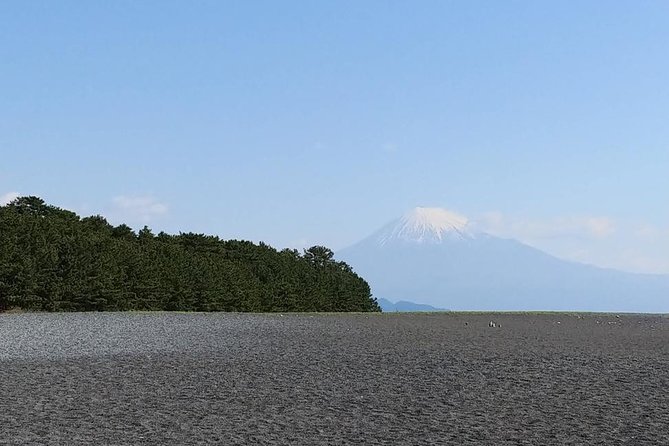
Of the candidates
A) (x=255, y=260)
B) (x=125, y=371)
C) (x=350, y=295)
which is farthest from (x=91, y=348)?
(x=350, y=295)

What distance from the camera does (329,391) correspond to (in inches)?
475

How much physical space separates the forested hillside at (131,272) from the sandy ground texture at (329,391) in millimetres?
16848

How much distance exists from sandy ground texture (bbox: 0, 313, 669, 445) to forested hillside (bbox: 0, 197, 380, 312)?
16848 mm

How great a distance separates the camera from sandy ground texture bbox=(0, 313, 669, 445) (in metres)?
8.89

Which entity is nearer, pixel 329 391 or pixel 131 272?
pixel 329 391

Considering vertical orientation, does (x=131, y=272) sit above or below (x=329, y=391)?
above

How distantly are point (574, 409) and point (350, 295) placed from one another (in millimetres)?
59597

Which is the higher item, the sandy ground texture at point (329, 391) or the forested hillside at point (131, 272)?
the forested hillside at point (131, 272)

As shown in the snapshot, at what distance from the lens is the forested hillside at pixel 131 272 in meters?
38.0

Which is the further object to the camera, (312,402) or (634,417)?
(312,402)

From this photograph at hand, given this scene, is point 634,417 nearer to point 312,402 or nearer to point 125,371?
point 312,402

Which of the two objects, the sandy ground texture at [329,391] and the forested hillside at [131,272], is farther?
the forested hillside at [131,272]

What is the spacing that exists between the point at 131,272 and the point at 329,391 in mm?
33456

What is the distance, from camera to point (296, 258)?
72500mm
